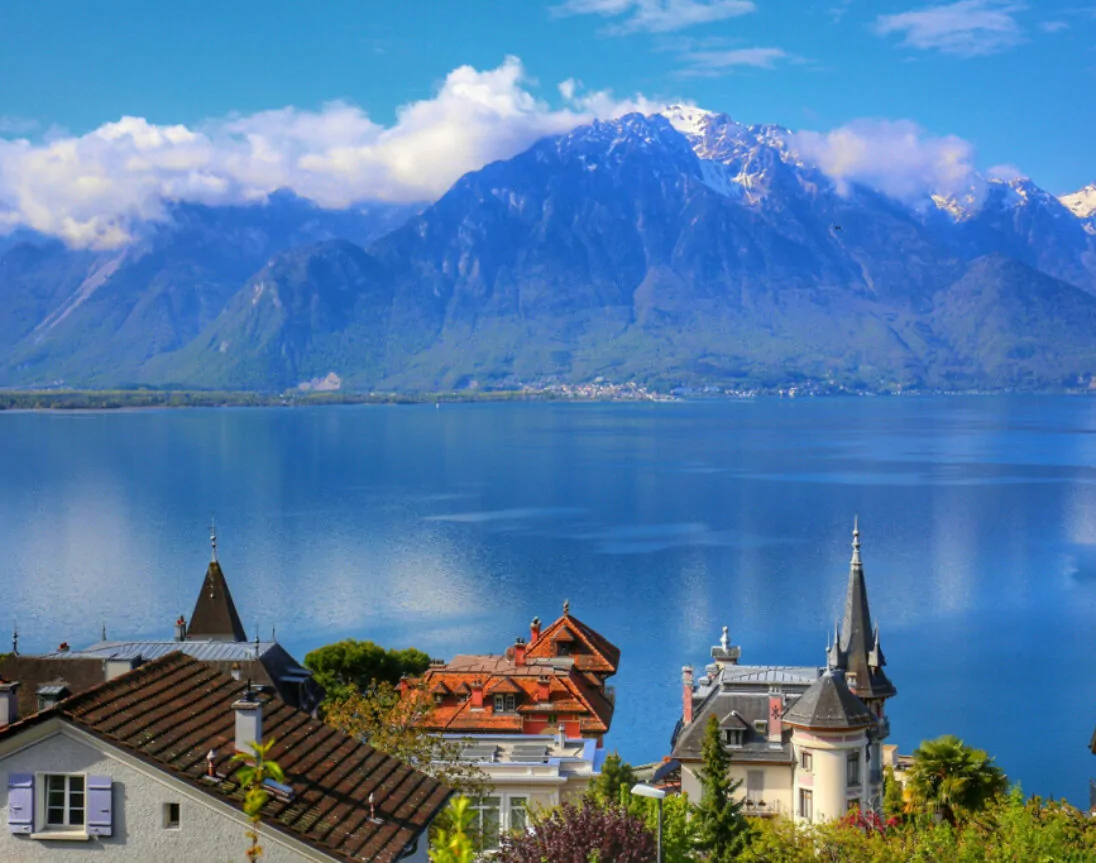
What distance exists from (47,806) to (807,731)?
73.7 ft

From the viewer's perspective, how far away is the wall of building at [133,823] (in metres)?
14.5

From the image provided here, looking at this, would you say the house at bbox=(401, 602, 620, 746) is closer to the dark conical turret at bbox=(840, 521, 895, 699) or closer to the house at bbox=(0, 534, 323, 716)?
the house at bbox=(0, 534, 323, 716)

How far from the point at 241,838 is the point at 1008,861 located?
10.8m

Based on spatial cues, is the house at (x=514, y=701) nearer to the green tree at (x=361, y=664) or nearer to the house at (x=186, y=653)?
the house at (x=186, y=653)

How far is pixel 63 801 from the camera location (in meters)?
14.9

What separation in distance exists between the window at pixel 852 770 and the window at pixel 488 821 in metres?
8.60

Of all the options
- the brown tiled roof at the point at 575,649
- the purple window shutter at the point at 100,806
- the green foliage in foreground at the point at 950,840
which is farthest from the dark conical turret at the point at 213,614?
the purple window shutter at the point at 100,806

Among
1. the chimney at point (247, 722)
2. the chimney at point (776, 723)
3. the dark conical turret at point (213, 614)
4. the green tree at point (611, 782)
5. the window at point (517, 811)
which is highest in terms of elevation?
the dark conical turret at point (213, 614)

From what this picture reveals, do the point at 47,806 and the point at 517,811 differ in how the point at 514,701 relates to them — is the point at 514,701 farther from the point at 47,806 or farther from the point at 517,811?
the point at 47,806

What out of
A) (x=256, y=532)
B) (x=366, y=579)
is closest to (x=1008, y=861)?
(x=366, y=579)

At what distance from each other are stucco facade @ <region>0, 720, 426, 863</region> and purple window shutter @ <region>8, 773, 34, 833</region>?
6cm

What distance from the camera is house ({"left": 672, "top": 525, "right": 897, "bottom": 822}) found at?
3400cm

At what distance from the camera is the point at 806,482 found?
504ft

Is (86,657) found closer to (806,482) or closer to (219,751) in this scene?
(219,751)
